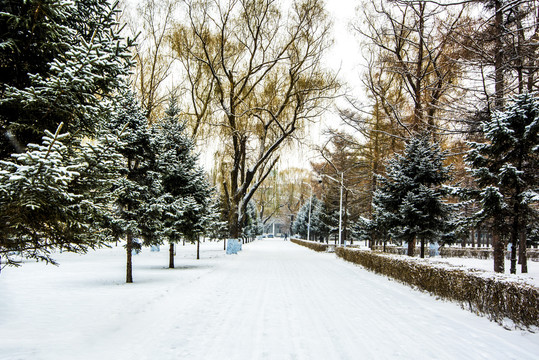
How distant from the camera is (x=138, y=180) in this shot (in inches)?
462

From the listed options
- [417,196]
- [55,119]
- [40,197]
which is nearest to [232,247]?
[417,196]

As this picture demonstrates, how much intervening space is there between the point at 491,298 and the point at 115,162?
24.9 feet

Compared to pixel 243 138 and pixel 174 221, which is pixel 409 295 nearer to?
pixel 174 221

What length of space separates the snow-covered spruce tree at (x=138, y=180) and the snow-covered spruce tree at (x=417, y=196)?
11195 millimetres

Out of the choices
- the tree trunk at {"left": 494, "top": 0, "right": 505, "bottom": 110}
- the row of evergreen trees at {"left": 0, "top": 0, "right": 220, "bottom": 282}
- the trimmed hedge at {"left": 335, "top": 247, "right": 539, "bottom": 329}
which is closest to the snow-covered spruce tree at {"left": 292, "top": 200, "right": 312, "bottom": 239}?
the tree trunk at {"left": 494, "top": 0, "right": 505, "bottom": 110}

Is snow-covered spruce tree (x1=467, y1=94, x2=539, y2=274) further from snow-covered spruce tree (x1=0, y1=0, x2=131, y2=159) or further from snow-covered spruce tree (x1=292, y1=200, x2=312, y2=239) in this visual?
snow-covered spruce tree (x1=292, y1=200, x2=312, y2=239)

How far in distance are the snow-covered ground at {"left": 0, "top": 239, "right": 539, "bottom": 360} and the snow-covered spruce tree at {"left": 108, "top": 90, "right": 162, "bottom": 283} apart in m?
1.67

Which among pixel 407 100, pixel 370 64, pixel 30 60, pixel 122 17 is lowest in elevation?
pixel 30 60

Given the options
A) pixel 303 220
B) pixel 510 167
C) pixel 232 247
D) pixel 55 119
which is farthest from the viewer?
pixel 303 220

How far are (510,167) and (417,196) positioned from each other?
5.85m

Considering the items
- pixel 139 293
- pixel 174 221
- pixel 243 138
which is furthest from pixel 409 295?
pixel 243 138

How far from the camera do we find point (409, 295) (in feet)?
32.1

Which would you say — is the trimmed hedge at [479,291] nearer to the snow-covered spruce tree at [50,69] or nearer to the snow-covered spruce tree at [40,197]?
the snow-covered spruce tree at [40,197]

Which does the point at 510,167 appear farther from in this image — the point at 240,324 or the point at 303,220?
the point at 303,220
